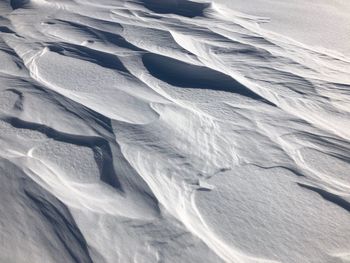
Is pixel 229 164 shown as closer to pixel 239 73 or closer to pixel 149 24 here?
pixel 239 73

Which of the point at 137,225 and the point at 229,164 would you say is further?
the point at 229,164

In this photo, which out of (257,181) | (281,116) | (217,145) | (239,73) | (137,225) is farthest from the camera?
(239,73)

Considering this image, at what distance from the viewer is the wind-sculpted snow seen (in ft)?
2.90

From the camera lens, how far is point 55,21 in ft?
6.27

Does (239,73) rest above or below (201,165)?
above

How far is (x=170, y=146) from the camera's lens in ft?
3.76

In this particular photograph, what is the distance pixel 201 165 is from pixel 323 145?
0.37m

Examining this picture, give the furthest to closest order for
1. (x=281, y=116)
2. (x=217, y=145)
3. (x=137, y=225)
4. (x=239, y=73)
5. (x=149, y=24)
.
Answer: (x=149, y=24), (x=239, y=73), (x=281, y=116), (x=217, y=145), (x=137, y=225)

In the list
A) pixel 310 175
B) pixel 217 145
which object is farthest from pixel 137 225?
pixel 310 175

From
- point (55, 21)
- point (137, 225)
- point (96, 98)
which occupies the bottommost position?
point (137, 225)

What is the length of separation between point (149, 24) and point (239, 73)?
588 millimetres

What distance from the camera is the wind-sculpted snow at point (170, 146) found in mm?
884

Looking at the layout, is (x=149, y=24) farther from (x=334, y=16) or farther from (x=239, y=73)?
(x=334, y=16)

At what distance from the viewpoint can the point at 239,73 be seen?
5.01 feet
